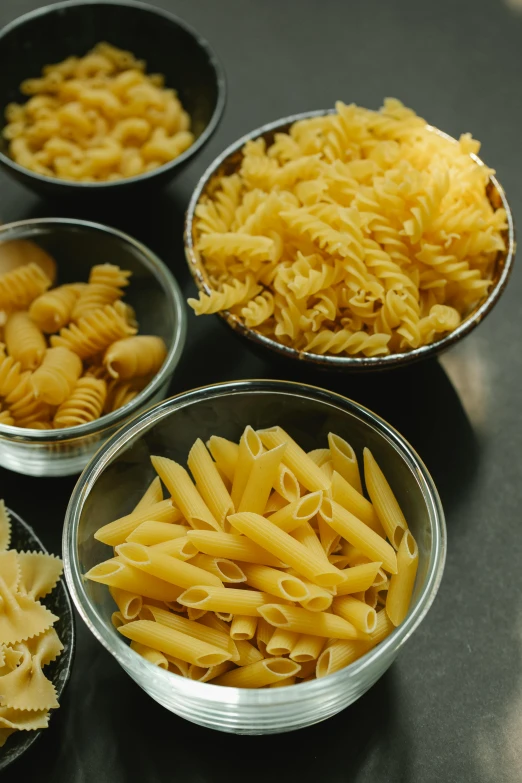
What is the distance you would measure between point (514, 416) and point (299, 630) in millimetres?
549

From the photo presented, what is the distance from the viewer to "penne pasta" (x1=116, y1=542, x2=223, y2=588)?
35.0 inches

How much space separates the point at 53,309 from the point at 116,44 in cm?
60

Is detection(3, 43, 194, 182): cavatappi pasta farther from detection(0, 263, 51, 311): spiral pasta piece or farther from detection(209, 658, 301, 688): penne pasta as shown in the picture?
detection(209, 658, 301, 688): penne pasta

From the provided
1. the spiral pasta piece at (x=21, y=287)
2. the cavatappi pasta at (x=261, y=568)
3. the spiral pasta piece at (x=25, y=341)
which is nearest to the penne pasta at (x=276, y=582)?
the cavatappi pasta at (x=261, y=568)

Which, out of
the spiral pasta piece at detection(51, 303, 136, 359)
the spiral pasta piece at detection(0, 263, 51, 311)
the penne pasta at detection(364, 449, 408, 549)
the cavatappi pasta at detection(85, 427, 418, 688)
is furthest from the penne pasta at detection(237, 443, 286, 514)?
the spiral pasta piece at detection(0, 263, 51, 311)

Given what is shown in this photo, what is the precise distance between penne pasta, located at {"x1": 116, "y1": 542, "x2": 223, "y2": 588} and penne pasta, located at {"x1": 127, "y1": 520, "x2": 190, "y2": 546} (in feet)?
0.08

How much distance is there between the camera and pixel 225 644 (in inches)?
35.3

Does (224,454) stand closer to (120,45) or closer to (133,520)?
(133,520)

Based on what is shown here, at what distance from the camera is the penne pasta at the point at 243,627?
0.89 metres

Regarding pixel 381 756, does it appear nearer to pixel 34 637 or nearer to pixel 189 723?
pixel 189 723

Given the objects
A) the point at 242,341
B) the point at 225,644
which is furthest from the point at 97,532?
the point at 242,341

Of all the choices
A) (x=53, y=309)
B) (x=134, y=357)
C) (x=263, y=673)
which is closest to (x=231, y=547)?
(x=263, y=673)

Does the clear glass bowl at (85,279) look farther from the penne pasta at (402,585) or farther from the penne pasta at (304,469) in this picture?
the penne pasta at (402,585)

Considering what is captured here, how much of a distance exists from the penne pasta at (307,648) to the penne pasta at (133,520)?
0.68 feet
